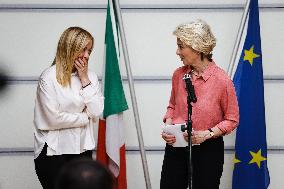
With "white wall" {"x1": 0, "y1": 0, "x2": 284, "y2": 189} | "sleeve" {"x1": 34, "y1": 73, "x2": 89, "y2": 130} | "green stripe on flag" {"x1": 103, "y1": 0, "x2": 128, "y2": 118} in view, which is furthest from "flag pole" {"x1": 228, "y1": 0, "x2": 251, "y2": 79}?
"sleeve" {"x1": 34, "y1": 73, "x2": 89, "y2": 130}

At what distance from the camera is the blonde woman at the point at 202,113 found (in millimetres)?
2664

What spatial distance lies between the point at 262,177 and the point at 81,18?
187cm

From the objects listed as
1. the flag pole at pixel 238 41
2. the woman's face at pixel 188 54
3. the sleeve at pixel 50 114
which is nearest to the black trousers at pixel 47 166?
the sleeve at pixel 50 114

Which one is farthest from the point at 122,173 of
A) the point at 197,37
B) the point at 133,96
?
the point at 197,37

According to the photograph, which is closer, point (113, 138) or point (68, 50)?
point (68, 50)

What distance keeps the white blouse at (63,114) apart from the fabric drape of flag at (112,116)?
0.48 m

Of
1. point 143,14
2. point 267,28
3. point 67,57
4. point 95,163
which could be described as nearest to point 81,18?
point 143,14

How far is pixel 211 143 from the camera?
2717 millimetres

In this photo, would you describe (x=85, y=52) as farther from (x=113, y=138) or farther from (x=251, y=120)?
(x=251, y=120)

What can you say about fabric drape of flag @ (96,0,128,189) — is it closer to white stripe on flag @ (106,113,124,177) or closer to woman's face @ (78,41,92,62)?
white stripe on flag @ (106,113,124,177)

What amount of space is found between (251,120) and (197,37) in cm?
109

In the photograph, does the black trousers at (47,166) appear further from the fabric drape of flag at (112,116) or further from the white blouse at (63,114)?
the fabric drape of flag at (112,116)

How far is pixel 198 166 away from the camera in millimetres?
2721

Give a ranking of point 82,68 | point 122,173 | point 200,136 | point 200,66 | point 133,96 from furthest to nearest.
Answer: point 133,96
point 122,173
point 82,68
point 200,66
point 200,136
